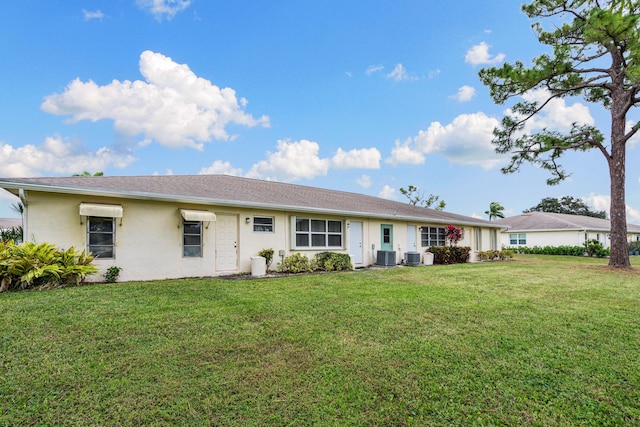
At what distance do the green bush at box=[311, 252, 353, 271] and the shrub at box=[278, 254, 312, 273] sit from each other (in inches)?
14.1

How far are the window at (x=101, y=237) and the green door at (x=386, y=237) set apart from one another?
10.9 metres

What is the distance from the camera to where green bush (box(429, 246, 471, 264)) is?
54.8ft

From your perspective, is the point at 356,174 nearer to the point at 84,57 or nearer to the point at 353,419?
the point at 84,57

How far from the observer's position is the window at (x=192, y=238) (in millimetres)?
10016

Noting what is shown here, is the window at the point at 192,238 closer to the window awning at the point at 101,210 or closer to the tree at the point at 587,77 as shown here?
the window awning at the point at 101,210

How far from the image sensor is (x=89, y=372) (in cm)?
345

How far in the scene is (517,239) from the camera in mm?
29719

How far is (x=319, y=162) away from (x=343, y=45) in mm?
8418

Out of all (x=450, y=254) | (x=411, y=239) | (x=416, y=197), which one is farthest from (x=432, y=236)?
(x=416, y=197)

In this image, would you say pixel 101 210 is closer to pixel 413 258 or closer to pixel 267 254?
pixel 267 254

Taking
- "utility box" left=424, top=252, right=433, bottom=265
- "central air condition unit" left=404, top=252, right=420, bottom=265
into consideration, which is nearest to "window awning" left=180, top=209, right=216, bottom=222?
"central air condition unit" left=404, top=252, right=420, bottom=265

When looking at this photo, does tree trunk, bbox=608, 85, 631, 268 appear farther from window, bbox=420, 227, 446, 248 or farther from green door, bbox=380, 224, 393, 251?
green door, bbox=380, 224, 393, 251

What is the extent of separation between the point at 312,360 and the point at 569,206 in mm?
62396

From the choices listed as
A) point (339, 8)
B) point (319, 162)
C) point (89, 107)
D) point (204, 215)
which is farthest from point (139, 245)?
point (319, 162)
